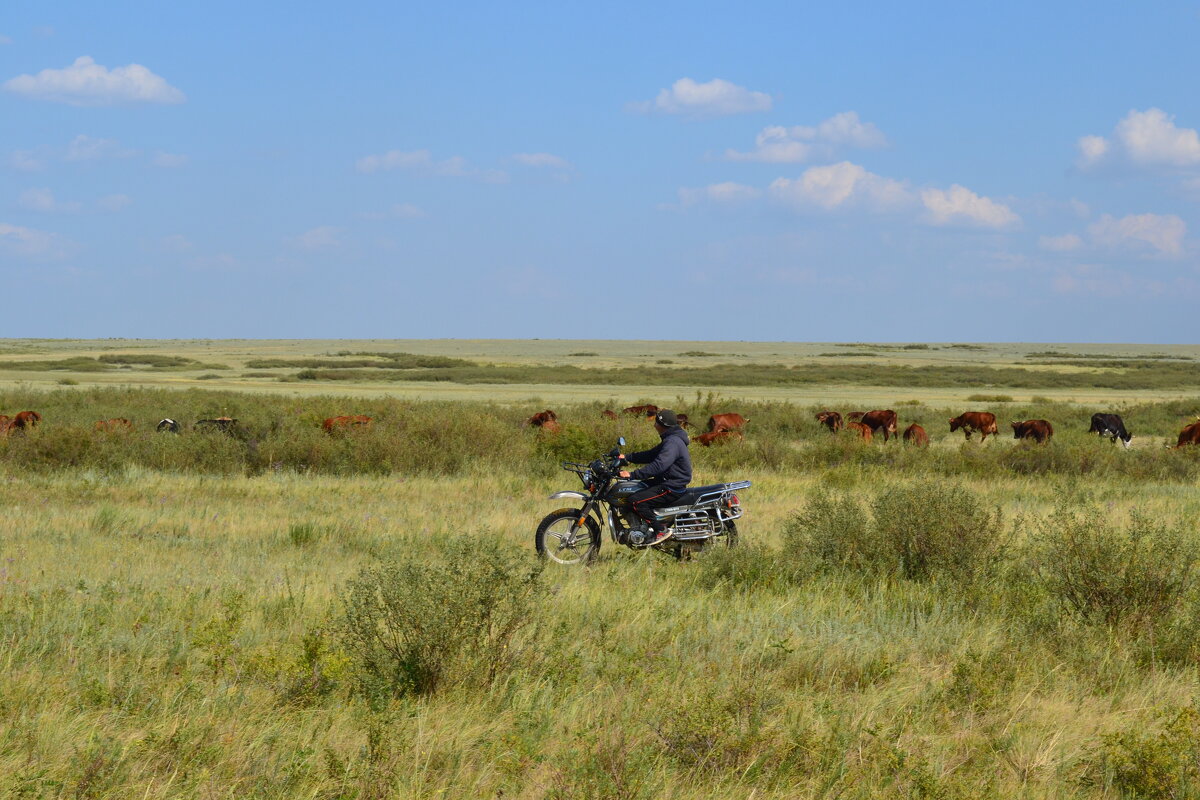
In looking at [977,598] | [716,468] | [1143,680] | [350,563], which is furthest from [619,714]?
[716,468]

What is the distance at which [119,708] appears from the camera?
4.90 metres

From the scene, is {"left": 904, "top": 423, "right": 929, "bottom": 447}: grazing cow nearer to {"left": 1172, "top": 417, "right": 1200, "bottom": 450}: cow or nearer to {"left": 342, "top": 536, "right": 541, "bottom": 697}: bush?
{"left": 1172, "top": 417, "right": 1200, "bottom": 450}: cow

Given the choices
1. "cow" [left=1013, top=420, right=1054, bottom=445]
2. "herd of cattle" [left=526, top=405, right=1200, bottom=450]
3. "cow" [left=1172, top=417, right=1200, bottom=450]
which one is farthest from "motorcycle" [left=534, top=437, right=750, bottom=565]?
"cow" [left=1172, top=417, right=1200, bottom=450]

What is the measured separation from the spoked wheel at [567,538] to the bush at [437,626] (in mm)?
3504

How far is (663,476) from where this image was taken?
9484 millimetres

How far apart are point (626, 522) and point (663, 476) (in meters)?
0.60

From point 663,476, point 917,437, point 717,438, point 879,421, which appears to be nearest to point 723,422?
point 717,438

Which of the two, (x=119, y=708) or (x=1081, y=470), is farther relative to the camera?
(x=1081, y=470)

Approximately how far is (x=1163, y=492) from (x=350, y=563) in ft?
42.2

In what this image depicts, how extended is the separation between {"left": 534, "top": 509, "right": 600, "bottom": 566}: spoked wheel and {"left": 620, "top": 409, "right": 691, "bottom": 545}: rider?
1.59ft

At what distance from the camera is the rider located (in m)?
9.41

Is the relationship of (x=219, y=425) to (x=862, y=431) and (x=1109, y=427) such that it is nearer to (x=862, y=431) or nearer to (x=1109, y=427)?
(x=862, y=431)

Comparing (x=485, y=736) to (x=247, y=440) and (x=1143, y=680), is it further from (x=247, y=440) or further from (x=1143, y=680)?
(x=247, y=440)

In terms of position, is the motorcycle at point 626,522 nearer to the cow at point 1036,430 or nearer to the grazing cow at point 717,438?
the grazing cow at point 717,438
